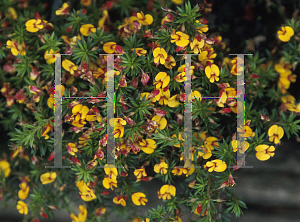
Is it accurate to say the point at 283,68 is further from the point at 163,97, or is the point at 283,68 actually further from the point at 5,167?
the point at 5,167

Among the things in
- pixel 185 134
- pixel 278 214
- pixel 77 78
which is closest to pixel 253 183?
pixel 278 214

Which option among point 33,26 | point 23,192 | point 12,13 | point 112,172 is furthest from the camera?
point 12,13

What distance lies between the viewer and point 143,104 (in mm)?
1183

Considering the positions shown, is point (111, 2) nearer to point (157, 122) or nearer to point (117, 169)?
point (157, 122)

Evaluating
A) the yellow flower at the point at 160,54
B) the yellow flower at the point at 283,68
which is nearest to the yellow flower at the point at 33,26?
the yellow flower at the point at 160,54

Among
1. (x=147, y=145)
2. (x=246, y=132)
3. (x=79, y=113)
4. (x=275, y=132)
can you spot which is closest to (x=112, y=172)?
(x=147, y=145)

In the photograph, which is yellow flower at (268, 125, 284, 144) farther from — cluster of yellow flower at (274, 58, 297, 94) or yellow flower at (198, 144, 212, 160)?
cluster of yellow flower at (274, 58, 297, 94)

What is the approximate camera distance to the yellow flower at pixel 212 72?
124cm

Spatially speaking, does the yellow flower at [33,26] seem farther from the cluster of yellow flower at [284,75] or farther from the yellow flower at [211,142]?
the cluster of yellow flower at [284,75]

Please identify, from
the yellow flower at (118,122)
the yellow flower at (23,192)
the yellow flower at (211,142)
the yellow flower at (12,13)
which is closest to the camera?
the yellow flower at (118,122)

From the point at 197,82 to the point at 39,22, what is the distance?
87 cm

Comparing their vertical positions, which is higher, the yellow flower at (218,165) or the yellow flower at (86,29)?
the yellow flower at (86,29)

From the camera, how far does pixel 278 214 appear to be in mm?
1844

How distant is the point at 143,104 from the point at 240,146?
1.64ft
